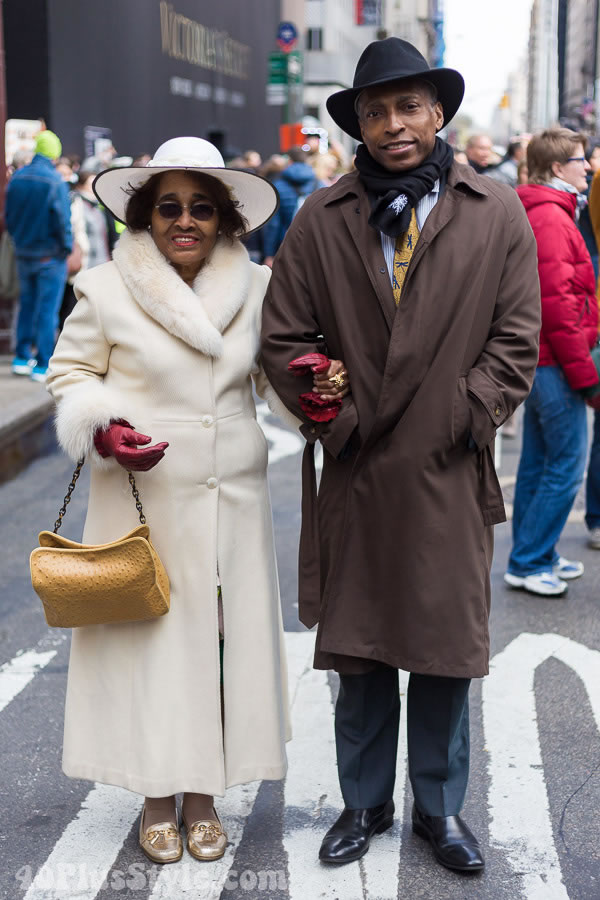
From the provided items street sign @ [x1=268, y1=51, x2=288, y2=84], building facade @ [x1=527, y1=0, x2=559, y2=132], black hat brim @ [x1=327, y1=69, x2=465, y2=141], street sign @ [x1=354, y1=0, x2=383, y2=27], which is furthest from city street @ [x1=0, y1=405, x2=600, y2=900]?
building facade @ [x1=527, y1=0, x2=559, y2=132]

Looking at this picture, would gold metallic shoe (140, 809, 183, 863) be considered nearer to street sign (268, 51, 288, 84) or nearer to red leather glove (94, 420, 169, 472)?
red leather glove (94, 420, 169, 472)

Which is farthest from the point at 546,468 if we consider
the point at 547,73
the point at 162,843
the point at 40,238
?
the point at 547,73

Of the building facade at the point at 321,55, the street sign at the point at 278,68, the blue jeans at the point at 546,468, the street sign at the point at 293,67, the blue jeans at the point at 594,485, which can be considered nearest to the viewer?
the blue jeans at the point at 546,468

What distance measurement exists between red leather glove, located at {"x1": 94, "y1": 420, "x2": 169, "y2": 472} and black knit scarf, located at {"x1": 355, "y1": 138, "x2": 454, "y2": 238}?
32.4 inches

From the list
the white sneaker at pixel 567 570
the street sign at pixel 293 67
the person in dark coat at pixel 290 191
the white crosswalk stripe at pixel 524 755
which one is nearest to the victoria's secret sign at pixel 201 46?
the street sign at pixel 293 67

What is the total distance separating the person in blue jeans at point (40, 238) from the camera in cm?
1161

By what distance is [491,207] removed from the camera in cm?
326

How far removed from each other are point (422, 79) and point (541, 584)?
10.7ft

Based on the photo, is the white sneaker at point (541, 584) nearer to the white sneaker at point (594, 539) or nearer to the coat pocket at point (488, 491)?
the white sneaker at point (594, 539)

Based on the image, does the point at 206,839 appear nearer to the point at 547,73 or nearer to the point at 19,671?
the point at 19,671

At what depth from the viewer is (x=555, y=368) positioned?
5.65 metres

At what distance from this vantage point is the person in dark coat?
13688 mm

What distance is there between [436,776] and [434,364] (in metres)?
1.16

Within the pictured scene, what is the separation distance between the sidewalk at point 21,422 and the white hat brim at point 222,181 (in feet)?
17.6
